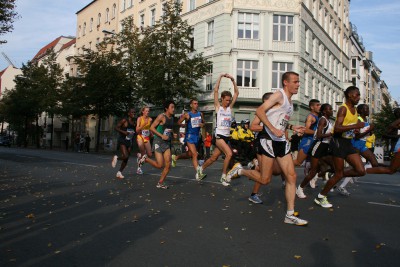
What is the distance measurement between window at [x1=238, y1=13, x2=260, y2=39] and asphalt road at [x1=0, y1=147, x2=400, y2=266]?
979 inches

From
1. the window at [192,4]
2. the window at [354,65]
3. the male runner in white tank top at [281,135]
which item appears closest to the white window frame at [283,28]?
the window at [192,4]

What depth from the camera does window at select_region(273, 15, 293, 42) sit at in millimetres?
31580

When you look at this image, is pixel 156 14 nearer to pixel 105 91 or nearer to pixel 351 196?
pixel 105 91

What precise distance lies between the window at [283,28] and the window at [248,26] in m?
1.43

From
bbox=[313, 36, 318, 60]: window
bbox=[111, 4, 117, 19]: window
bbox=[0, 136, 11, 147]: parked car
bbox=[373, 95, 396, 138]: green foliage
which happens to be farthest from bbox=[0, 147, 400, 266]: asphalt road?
bbox=[0, 136, 11, 147]: parked car

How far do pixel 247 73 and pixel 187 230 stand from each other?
27263mm

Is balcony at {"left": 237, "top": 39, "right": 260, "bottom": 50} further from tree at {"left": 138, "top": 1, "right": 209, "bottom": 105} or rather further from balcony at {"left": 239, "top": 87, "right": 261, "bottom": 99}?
tree at {"left": 138, "top": 1, "right": 209, "bottom": 105}

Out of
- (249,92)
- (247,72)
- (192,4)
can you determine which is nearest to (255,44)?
(247,72)

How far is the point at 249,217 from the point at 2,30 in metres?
18.1

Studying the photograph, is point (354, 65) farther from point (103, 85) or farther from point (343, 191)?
point (343, 191)

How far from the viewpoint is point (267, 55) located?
31312mm

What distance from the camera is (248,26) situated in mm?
31594

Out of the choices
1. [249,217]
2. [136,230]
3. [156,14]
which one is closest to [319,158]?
[249,217]

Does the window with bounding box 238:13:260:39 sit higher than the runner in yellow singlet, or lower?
higher
